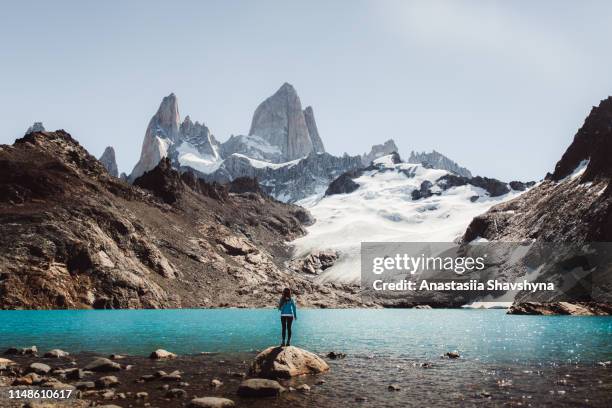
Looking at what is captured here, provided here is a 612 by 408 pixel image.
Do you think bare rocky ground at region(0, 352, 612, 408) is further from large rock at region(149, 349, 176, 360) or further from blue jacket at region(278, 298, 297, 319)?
blue jacket at region(278, 298, 297, 319)

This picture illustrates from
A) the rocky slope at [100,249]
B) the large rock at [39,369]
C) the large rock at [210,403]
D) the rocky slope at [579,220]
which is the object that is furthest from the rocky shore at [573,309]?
the large rock at [39,369]

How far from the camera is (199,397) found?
874 inches

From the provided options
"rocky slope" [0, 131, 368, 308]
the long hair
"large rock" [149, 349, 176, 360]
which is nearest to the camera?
the long hair

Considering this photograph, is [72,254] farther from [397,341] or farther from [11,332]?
[397,341]

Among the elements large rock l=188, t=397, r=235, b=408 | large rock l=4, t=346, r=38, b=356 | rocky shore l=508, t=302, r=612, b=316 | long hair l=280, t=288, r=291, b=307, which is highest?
long hair l=280, t=288, r=291, b=307

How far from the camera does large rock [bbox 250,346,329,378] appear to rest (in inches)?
1066

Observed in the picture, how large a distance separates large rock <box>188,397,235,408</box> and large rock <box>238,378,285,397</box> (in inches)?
76.1

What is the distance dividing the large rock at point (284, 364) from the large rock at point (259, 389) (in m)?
3.63

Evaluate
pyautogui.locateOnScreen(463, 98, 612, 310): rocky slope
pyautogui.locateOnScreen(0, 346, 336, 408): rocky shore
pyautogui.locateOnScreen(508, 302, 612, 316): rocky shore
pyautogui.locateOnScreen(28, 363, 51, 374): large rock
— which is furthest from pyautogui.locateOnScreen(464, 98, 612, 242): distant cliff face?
pyautogui.locateOnScreen(28, 363, 51, 374): large rock

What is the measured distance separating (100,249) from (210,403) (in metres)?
120

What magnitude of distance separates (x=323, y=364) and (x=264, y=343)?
18.4 metres

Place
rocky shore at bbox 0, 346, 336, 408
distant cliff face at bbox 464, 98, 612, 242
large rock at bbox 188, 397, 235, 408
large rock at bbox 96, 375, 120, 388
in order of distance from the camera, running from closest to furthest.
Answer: large rock at bbox 188, 397, 235, 408 → rocky shore at bbox 0, 346, 336, 408 → large rock at bbox 96, 375, 120, 388 → distant cliff face at bbox 464, 98, 612, 242

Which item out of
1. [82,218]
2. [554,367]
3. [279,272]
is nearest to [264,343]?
[554,367]

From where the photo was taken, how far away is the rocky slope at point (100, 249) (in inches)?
4552
